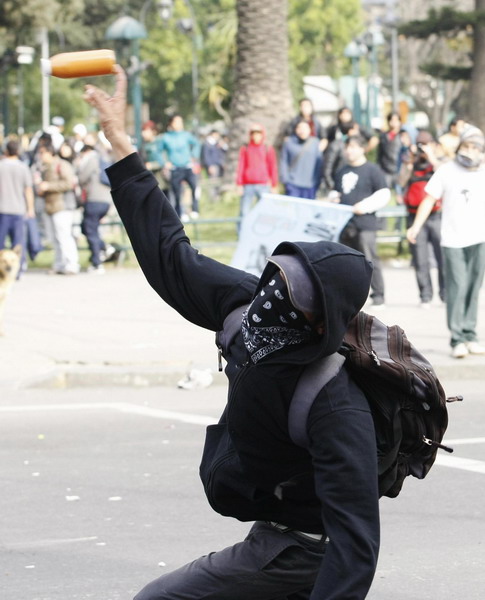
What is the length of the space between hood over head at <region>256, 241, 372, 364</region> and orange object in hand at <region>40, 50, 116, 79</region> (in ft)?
2.43

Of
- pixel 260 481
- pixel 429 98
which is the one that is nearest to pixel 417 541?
pixel 260 481

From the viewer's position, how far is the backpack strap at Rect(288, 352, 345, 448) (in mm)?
2998

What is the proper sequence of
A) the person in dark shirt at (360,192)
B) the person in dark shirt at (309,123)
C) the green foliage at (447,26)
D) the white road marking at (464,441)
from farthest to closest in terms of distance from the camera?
the green foliage at (447,26), the person in dark shirt at (309,123), the person in dark shirt at (360,192), the white road marking at (464,441)

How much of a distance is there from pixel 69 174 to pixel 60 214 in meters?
0.54

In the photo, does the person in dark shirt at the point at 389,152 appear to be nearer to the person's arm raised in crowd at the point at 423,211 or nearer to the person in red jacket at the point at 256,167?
the person in red jacket at the point at 256,167

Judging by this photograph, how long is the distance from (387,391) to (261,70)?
19.8 m

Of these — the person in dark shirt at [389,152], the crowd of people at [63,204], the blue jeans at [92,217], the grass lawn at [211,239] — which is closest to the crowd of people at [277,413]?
the crowd of people at [63,204]

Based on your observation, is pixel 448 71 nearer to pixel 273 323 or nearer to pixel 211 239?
pixel 211 239

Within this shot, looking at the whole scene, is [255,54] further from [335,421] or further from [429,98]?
[429,98]

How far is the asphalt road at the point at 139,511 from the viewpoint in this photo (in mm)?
5262

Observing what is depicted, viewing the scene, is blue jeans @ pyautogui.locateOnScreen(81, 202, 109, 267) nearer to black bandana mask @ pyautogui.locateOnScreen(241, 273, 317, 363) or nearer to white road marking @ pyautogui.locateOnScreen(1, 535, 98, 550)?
white road marking @ pyautogui.locateOnScreen(1, 535, 98, 550)

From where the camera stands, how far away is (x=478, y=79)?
26109 millimetres

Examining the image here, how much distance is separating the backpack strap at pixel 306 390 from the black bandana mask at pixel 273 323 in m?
0.08

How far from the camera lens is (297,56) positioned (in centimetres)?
7344
